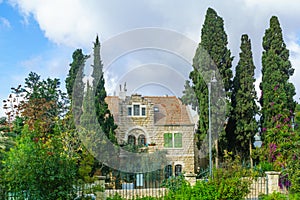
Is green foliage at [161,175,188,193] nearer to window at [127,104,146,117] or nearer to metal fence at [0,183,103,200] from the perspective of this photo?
metal fence at [0,183,103,200]

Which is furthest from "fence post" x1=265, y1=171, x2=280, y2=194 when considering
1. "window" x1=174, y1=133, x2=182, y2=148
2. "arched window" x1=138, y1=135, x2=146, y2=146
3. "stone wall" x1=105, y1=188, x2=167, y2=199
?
"arched window" x1=138, y1=135, x2=146, y2=146

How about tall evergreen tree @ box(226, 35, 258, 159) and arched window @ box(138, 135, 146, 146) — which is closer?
tall evergreen tree @ box(226, 35, 258, 159)

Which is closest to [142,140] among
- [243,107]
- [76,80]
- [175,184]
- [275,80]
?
[76,80]

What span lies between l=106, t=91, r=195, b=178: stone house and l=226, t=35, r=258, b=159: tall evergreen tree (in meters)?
2.62

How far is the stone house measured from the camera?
20.4 metres

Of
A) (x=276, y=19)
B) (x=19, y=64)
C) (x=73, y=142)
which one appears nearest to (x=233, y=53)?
(x=276, y=19)

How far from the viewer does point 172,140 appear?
2067 centimetres

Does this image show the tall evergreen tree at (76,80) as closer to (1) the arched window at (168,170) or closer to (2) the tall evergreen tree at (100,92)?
(2) the tall evergreen tree at (100,92)

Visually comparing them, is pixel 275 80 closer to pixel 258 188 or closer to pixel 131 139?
pixel 258 188

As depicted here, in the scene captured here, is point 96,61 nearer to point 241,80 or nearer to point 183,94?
point 183,94

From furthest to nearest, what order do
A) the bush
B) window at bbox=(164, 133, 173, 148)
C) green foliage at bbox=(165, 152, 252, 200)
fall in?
1. window at bbox=(164, 133, 173, 148)
2. green foliage at bbox=(165, 152, 252, 200)
3. the bush

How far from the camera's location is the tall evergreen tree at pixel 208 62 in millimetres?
18234

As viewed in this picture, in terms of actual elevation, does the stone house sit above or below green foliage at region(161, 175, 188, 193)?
above

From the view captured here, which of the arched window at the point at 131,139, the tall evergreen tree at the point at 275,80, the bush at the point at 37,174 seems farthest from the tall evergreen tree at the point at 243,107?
the bush at the point at 37,174
